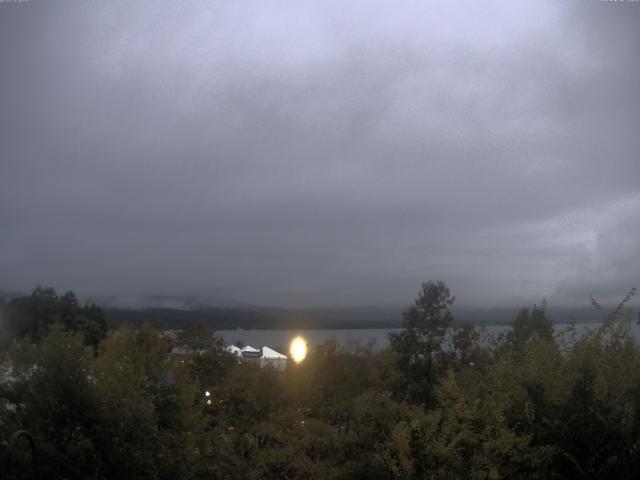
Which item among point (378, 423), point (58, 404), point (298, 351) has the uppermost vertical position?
point (58, 404)

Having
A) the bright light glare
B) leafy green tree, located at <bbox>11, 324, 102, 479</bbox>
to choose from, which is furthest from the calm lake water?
leafy green tree, located at <bbox>11, 324, 102, 479</bbox>

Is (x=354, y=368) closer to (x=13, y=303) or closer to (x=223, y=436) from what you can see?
(x=223, y=436)

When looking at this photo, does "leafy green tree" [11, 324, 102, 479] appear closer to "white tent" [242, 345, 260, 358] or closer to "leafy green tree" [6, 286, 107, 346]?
"white tent" [242, 345, 260, 358]

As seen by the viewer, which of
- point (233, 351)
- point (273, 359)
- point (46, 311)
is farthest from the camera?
point (46, 311)

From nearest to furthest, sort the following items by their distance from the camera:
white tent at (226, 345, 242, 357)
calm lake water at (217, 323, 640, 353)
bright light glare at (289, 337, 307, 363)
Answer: calm lake water at (217, 323, 640, 353)
white tent at (226, 345, 242, 357)
bright light glare at (289, 337, 307, 363)

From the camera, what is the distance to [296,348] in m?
47.1

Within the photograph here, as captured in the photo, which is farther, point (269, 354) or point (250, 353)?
point (250, 353)

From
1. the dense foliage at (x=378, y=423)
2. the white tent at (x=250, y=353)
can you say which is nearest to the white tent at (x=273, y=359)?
the white tent at (x=250, y=353)

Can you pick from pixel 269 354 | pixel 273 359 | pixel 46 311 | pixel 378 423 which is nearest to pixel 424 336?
pixel 273 359

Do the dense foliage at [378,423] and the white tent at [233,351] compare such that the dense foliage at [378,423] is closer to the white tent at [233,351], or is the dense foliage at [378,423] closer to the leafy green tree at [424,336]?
the leafy green tree at [424,336]

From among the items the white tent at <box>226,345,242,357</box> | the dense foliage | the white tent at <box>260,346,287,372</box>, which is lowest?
the white tent at <box>260,346,287,372</box>

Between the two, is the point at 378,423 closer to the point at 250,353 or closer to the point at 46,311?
the point at 250,353

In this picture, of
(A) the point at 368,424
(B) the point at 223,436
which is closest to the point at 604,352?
(A) the point at 368,424

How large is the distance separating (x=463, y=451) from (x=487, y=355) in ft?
90.3
